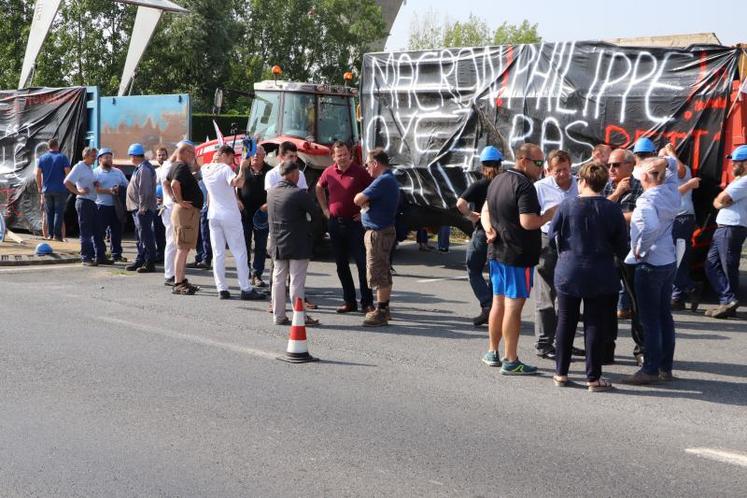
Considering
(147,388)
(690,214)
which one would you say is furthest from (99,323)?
(690,214)

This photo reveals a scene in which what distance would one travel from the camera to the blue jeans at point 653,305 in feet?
22.7

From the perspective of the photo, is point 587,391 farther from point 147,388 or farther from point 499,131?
point 499,131

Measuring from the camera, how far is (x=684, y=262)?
34.7ft

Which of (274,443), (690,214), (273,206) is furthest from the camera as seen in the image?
(690,214)

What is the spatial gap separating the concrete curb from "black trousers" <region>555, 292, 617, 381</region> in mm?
9167

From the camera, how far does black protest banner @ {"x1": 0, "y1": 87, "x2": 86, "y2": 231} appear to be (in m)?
17.5

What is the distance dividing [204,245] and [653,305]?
800 centimetres

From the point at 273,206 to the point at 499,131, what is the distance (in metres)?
4.31

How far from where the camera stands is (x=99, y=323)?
360 inches

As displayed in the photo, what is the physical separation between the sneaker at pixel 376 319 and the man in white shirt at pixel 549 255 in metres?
1.85

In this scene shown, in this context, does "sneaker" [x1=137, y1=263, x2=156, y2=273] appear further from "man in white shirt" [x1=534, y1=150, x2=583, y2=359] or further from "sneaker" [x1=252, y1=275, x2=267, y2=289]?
"man in white shirt" [x1=534, y1=150, x2=583, y2=359]

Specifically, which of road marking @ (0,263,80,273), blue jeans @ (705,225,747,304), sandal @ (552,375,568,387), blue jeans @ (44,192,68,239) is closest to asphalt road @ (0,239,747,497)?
sandal @ (552,375,568,387)

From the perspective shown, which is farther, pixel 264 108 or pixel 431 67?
pixel 264 108

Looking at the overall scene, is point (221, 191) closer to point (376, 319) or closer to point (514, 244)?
point (376, 319)
